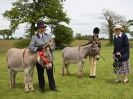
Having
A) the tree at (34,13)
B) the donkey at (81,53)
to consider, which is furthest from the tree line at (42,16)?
the donkey at (81,53)

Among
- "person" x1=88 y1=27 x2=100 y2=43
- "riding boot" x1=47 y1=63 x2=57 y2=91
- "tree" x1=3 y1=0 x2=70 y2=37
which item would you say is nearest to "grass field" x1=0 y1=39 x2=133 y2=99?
"riding boot" x1=47 y1=63 x2=57 y2=91

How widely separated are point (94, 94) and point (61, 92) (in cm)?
113

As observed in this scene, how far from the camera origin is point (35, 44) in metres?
12.8

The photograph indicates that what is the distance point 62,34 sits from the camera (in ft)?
198

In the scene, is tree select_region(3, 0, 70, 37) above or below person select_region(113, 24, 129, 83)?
above

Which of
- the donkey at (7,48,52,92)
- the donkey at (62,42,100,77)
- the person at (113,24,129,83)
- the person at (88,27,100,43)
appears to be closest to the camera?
the donkey at (7,48,52,92)

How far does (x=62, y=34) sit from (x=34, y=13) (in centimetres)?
542

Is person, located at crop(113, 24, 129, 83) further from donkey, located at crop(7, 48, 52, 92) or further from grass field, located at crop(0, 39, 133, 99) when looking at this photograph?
donkey, located at crop(7, 48, 52, 92)

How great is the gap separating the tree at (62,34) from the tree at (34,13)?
1.17m

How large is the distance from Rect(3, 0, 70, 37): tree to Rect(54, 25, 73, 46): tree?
117 cm

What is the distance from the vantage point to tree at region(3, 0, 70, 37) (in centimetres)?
5856

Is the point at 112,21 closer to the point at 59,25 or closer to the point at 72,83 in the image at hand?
the point at 59,25

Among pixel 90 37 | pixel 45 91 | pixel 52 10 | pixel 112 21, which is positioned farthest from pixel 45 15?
pixel 45 91

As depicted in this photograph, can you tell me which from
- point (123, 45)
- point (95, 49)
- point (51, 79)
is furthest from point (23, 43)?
point (51, 79)
